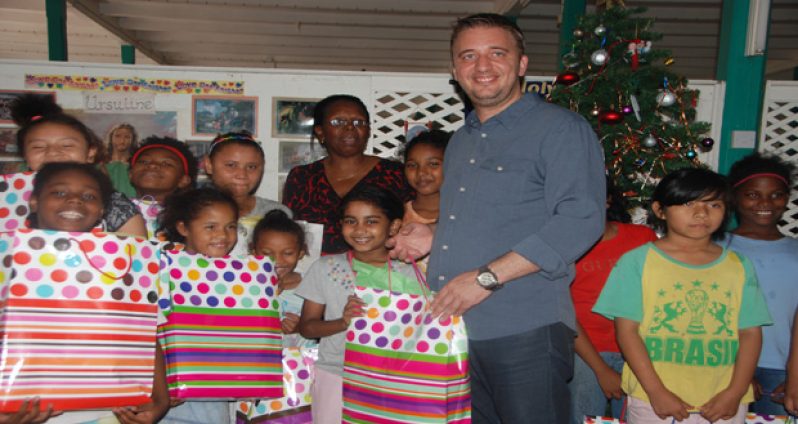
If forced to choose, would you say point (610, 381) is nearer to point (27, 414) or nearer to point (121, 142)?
point (27, 414)

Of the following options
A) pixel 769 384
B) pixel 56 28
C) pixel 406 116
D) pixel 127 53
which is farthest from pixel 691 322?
pixel 127 53

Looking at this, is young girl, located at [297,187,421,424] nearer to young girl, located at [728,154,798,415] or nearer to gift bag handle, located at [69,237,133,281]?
gift bag handle, located at [69,237,133,281]

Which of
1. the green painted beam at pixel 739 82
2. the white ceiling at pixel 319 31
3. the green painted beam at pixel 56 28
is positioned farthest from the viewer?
the white ceiling at pixel 319 31

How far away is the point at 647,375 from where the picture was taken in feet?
7.54

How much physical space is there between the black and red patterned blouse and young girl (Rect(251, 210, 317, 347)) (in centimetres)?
30

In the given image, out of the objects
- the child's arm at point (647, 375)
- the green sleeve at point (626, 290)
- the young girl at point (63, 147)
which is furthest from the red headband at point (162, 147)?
the child's arm at point (647, 375)

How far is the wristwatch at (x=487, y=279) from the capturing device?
5.96ft

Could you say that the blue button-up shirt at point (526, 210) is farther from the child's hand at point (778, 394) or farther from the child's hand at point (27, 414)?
the child's hand at point (778, 394)

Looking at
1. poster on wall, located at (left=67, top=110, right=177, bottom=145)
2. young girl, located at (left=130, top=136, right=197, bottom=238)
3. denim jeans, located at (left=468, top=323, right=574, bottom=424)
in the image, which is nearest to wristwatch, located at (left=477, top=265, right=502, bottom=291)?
denim jeans, located at (left=468, top=323, right=574, bottom=424)

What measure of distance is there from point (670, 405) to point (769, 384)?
84 cm

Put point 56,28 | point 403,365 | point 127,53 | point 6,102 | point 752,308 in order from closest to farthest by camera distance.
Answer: point 403,365
point 752,308
point 6,102
point 56,28
point 127,53

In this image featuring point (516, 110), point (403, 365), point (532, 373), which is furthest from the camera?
point (403, 365)

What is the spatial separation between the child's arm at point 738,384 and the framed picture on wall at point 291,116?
3.71 meters

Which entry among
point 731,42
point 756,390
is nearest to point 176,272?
point 756,390
